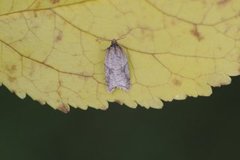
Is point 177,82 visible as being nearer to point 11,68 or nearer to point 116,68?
point 116,68

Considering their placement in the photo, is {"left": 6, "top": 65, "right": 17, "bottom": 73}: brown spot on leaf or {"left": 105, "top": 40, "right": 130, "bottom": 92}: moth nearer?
{"left": 105, "top": 40, "right": 130, "bottom": 92}: moth

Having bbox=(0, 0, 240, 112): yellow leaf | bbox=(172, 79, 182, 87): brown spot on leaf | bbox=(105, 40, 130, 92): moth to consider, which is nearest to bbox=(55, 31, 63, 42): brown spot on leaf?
bbox=(0, 0, 240, 112): yellow leaf

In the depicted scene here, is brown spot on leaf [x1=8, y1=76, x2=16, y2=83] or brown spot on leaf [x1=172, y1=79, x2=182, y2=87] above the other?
brown spot on leaf [x1=172, y1=79, x2=182, y2=87]

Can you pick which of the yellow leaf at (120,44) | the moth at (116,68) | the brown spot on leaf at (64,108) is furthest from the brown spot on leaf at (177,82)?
the brown spot on leaf at (64,108)

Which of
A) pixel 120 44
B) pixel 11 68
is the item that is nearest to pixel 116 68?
pixel 120 44

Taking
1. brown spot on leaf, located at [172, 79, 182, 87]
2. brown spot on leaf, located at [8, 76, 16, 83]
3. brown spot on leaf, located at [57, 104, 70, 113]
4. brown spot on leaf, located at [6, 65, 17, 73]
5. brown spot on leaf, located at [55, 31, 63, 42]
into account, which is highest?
brown spot on leaf, located at [55, 31, 63, 42]

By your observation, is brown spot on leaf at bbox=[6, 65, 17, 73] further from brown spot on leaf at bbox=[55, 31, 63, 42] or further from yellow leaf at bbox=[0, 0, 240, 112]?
brown spot on leaf at bbox=[55, 31, 63, 42]

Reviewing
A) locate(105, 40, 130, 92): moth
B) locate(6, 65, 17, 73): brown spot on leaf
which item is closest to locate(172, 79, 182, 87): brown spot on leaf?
locate(105, 40, 130, 92): moth

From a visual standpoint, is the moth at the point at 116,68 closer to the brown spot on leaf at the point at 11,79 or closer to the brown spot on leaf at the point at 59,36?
Result: the brown spot on leaf at the point at 59,36
